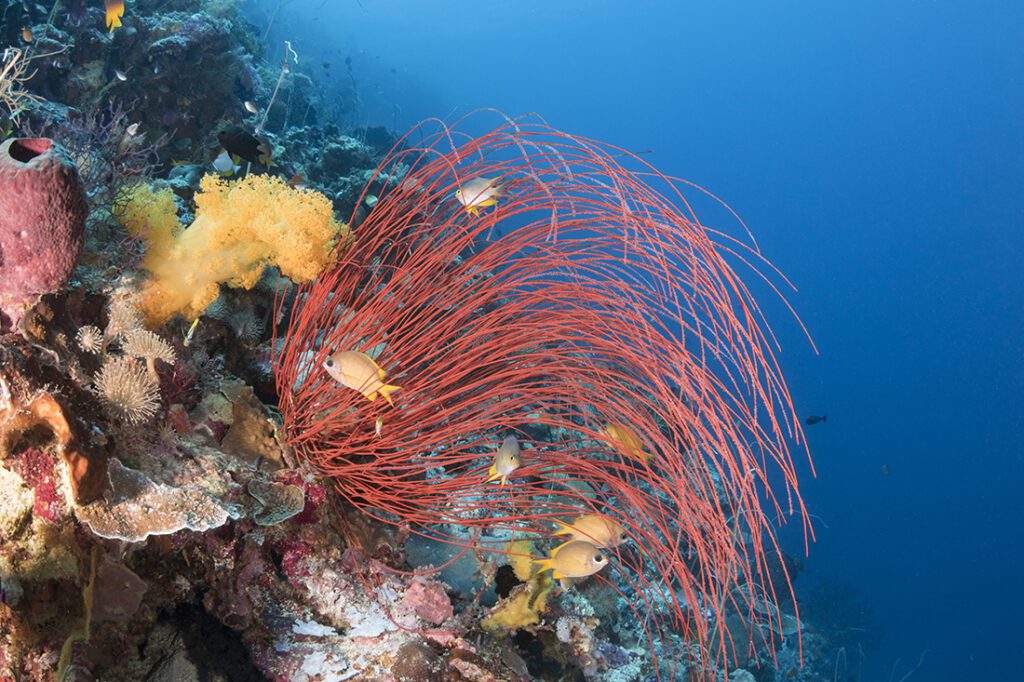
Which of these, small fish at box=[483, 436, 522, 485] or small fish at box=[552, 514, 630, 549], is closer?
small fish at box=[483, 436, 522, 485]

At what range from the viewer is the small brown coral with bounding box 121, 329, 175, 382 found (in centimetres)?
207

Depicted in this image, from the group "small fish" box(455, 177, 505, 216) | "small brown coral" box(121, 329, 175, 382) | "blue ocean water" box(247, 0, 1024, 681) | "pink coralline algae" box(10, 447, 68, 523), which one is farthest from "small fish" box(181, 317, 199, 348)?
"blue ocean water" box(247, 0, 1024, 681)

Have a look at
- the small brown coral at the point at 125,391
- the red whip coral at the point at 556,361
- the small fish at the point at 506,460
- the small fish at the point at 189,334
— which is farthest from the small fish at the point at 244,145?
the small fish at the point at 506,460

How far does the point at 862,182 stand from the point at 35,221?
12289 centimetres

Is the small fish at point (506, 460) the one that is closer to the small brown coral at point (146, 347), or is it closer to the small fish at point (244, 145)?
the small brown coral at point (146, 347)

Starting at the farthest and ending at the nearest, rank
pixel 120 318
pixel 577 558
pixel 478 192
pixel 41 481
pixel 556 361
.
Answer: pixel 478 192, pixel 556 361, pixel 577 558, pixel 120 318, pixel 41 481

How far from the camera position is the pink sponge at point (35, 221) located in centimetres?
164

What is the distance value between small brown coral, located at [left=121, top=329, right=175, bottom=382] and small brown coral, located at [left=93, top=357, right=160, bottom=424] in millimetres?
147

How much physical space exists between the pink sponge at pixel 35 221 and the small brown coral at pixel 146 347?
35cm

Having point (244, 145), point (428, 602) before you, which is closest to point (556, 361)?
point (428, 602)

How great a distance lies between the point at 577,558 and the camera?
9.35 ft

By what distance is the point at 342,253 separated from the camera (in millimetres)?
3094

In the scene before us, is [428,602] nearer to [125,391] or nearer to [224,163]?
[125,391]

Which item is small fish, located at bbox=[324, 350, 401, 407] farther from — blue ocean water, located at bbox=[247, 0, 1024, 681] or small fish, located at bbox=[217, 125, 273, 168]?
blue ocean water, located at bbox=[247, 0, 1024, 681]
